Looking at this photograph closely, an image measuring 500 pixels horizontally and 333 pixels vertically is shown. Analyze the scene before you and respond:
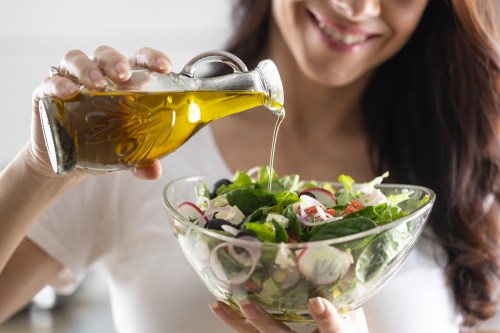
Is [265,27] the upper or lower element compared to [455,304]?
upper

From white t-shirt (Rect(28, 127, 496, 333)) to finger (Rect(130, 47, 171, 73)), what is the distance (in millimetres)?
543

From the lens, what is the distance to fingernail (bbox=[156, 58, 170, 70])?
1078 millimetres

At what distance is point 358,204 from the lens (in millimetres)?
1094

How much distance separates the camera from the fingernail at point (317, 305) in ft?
3.10

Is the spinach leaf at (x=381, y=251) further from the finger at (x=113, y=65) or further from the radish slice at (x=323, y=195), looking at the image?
the finger at (x=113, y=65)

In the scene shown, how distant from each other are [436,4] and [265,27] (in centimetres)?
44

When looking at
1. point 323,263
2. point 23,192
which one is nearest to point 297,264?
point 323,263

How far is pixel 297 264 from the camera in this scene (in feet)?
3.06

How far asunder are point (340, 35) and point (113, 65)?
70 centimetres

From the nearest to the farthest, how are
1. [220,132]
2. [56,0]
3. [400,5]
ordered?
[400,5]
[220,132]
[56,0]

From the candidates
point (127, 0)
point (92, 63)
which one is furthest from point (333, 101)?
point (127, 0)

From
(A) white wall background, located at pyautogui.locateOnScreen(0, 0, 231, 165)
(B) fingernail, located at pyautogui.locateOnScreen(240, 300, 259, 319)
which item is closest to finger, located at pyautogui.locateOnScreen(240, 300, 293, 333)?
(B) fingernail, located at pyautogui.locateOnScreen(240, 300, 259, 319)

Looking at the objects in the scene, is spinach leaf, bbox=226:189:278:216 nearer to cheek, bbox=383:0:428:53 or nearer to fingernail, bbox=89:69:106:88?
fingernail, bbox=89:69:106:88

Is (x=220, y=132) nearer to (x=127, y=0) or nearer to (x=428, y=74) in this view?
(x=428, y=74)
